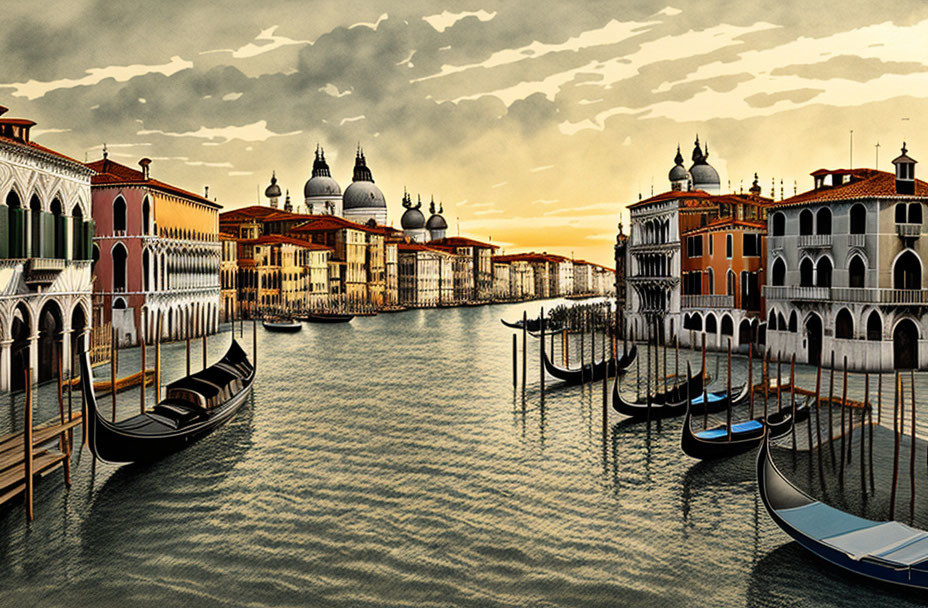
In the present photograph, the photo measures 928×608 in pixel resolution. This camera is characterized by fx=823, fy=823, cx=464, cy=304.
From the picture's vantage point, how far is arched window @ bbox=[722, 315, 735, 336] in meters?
31.6

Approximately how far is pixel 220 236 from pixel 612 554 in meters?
44.0

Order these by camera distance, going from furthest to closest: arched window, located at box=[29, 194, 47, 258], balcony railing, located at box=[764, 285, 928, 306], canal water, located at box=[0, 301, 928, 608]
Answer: balcony railing, located at box=[764, 285, 928, 306], arched window, located at box=[29, 194, 47, 258], canal water, located at box=[0, 301, 928, 608]

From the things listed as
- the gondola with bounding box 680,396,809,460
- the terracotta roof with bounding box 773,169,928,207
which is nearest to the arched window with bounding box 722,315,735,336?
the terracotta roof with bounding box 773,169,928,207

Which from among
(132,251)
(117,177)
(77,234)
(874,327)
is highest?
(117,177)

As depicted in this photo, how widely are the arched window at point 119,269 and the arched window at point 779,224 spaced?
25.7 m

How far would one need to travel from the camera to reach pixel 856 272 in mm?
25172

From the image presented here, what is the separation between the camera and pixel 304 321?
193ft

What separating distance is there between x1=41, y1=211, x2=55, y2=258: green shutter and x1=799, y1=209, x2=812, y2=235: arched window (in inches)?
883

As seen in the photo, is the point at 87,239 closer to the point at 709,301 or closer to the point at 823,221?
the point at 823,221

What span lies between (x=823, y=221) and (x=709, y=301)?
7163mm

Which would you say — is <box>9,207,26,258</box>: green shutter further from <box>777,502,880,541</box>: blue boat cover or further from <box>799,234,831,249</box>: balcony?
<box>799,234,831,249</box>: balcony

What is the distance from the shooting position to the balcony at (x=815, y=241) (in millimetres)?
25969

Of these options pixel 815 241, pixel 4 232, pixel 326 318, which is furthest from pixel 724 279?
pixel 326 318

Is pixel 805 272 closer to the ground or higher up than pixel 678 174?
closer to the ground
